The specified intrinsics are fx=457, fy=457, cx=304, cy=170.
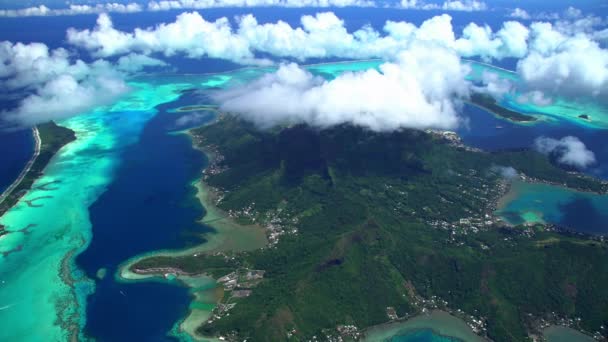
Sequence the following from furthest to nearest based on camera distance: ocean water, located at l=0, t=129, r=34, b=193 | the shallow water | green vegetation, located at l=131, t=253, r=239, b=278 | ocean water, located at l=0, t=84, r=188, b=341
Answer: ocean water, located at l=0, t=129, r=34, b=193, green vegetation, located at l=131, t=253, r=239, b=278, ocean water, located at l=0, t=84, r=188, b=341, the shallow water

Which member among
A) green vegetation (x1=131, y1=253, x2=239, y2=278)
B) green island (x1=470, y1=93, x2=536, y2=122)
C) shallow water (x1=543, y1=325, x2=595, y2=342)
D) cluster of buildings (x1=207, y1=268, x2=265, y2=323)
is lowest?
shallow water (x1=543, y1=325, x2=595, y2=342)

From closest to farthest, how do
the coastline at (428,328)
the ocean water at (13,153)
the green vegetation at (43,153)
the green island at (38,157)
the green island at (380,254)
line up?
1. the coastline at (428,328)
2. the green island at (380,254)
3. the green vegetation at (43,153)
4. the green island at (38,157)
5. the ocean water at (13,153)

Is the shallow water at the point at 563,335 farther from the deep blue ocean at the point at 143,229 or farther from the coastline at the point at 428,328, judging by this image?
the deep blue ocean at the point at 143,229

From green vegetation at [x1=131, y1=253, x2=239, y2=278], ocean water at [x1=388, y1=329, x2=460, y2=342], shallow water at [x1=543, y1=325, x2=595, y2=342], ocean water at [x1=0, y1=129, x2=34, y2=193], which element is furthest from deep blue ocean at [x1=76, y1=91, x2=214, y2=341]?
shallow water at [x1=543, y1=325, x2=595, y2=342]

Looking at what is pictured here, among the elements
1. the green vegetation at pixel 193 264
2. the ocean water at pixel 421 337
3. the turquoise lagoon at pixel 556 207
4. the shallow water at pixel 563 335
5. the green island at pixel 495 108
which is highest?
the green island at pixel 495 108

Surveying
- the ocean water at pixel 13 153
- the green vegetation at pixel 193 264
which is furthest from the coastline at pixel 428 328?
the ocean water at pixel 13 153

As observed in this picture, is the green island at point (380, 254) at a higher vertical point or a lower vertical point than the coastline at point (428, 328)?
higher

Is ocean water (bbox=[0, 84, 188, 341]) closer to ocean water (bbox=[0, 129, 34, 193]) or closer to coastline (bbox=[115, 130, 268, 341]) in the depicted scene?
ocean water (bbox=[0, 129, 34, 193])
